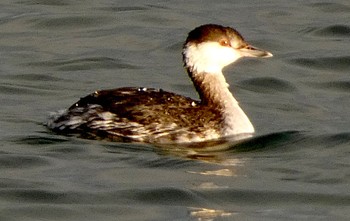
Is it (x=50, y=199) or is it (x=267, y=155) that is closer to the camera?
(x=50, y=199)

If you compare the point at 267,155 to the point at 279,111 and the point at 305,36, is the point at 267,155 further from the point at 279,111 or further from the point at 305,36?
the point at 305,36

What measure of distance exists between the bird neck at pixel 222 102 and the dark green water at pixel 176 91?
0.21 meters

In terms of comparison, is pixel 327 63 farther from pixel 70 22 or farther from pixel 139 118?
pixel 139 118

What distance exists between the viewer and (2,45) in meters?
19.4

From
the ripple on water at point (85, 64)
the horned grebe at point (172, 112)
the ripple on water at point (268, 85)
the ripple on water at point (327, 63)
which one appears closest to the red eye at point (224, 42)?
the horned grebe at point (172, 112)

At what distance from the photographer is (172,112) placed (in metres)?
14.6

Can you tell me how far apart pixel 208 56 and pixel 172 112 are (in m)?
0.86

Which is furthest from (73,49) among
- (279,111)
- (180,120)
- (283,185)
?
(283,185)

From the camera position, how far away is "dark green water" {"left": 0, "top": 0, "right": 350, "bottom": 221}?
1280 centimetres

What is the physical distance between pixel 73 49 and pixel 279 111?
151 inches

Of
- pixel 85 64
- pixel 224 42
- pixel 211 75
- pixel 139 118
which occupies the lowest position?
pixel 139 118

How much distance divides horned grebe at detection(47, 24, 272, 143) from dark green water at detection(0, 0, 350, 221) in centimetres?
16

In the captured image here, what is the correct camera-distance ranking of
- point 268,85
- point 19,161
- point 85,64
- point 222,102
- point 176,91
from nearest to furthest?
point 19,161 < point 222,102 < point 176,91 < point 268,85 < point 85,64

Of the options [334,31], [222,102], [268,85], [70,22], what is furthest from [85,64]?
[222,102]
